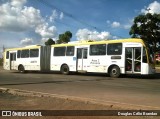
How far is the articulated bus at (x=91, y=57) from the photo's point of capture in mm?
21422

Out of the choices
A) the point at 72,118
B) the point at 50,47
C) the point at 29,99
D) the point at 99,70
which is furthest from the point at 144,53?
the point at 72,118

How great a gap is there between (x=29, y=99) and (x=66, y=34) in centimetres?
6475

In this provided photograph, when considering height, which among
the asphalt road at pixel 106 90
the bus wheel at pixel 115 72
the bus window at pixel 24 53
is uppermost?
the bus window at pixel 24 53

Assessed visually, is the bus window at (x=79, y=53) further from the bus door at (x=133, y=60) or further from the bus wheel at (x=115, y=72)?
the bus door at (x=133, y=60)

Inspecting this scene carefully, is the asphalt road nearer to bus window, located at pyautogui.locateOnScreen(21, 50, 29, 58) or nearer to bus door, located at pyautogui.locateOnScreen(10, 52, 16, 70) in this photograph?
bus window, located at pyautogui.locateOnScreen(21, 50, 29, 58)

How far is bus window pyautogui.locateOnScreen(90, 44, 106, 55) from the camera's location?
23.4 meters

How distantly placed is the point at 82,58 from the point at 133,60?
5.02m

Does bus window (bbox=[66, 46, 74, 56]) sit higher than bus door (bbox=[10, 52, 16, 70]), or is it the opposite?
bus window (bbox=[66, 46, 74, 56])

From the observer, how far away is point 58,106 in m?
9.27

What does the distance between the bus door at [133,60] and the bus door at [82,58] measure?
4071mm

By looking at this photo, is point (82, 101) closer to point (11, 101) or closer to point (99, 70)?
point (11, 101)

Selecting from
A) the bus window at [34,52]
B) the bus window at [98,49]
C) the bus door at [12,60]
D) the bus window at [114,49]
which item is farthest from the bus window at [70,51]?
the bus door at [12,60]

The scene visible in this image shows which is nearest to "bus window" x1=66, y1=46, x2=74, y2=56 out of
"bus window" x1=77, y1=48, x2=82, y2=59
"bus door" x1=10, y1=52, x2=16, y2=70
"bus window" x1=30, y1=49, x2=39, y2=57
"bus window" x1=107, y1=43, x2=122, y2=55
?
"bus window" x1=77, y1=48, x2=82, y2=59

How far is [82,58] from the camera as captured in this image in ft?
81.9
